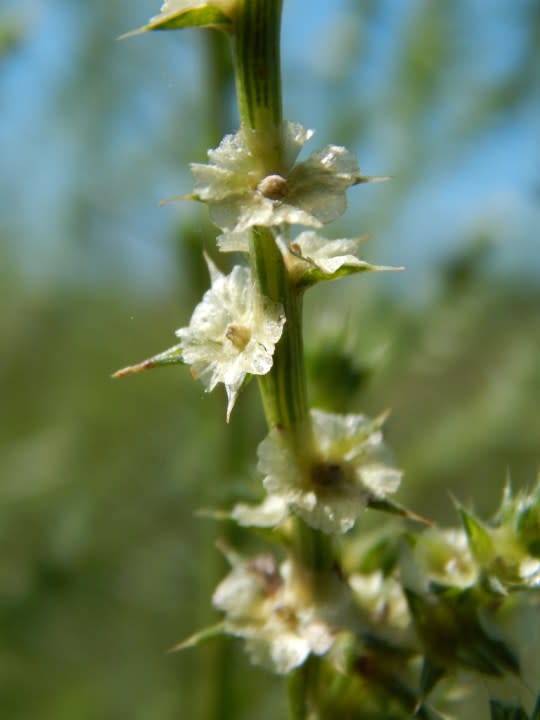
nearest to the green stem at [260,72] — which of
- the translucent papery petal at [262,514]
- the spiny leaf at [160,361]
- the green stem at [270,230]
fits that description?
→ the green stem at [270,230]

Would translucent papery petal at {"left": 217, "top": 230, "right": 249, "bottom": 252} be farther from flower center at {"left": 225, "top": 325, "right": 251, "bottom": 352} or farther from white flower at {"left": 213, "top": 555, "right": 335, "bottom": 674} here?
white flower at {"left": 213, "top": 555, "right": 335, "bottom": 674}

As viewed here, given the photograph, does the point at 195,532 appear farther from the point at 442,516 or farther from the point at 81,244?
the point at 442,516

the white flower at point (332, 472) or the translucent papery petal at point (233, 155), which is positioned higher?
the translucent papery petal at point (233, 155)

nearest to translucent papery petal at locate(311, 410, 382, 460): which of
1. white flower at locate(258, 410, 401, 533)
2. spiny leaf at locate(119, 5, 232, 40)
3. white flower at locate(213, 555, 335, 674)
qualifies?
white flower at locate(258, 410, 401, 533)

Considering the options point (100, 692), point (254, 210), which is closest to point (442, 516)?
point (100, 692)

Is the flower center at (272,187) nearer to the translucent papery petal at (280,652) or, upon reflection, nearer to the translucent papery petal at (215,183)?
the translucent papery petal at (215,183)

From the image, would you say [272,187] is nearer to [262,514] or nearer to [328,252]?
[328,252]
